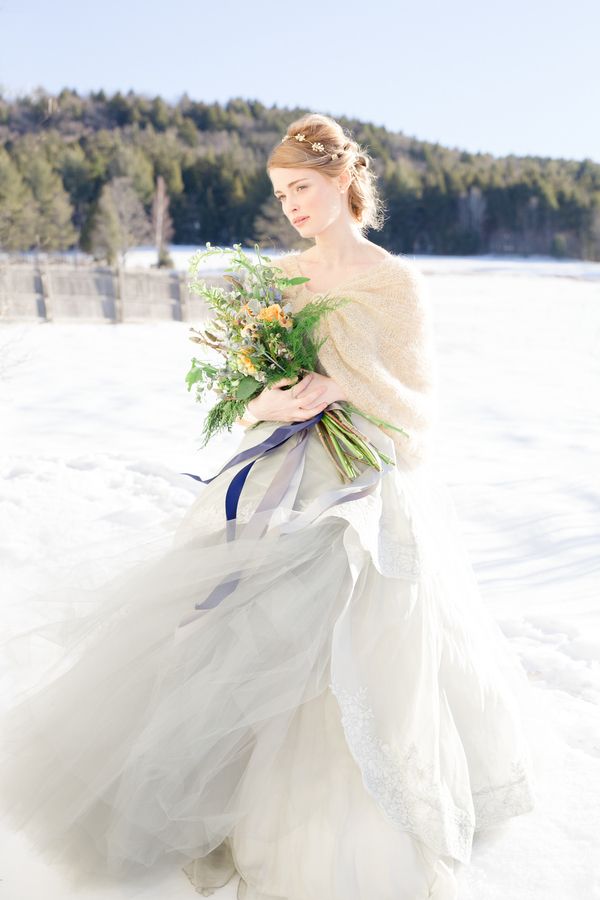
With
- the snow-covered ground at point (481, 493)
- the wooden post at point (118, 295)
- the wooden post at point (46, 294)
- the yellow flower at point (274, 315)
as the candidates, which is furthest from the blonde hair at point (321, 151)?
the wooden post at point (118, 295)

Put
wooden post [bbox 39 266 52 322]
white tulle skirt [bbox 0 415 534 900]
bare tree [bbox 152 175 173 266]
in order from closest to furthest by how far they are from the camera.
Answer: white tulle skirt [bbox 0 415 534 900]
wooden post [bbox 39 266 52 322]
bare tree [bbox 152 175 173 266]

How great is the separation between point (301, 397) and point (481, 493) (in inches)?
182

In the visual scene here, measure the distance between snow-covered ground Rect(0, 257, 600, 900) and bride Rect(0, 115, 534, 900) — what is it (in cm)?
20

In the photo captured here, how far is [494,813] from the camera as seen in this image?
7.47 ft

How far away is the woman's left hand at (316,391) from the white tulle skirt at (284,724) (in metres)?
0.10

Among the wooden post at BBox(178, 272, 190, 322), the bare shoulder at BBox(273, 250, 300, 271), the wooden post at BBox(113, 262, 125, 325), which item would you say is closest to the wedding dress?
the bare shoulder at BBox(273, 250, 300, 271)

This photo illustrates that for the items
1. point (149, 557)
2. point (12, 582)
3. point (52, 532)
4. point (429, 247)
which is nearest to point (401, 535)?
point (149, 557)

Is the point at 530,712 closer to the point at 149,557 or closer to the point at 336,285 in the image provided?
the point at 149,557

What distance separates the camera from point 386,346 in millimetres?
2248

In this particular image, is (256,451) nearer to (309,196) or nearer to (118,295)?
(309,196)

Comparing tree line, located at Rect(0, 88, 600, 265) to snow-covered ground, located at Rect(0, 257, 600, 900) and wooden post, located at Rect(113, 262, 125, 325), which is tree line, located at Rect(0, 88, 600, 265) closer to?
wooden post, located at Rect(113, 262, 125, 325)

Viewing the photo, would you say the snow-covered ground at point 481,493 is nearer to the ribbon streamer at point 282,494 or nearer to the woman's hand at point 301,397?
the ribbon streamer at point 282,494

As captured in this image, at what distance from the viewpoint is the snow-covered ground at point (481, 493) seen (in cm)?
232

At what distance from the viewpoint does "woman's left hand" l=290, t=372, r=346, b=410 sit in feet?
7.23
